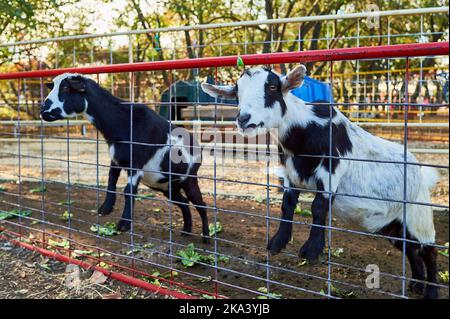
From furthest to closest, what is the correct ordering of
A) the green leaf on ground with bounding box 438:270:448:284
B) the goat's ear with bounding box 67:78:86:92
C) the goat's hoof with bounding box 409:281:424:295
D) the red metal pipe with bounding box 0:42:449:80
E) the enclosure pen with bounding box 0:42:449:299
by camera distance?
the goat's ear with bounding box 67:78:86:92
the green leaf on ground with bounding box 438:270:448:284
the goat's hoof with bounding box 409:281:424:295
the enclosure pen with bounding box 0:42:449:299
the red metal pipe with bounding box 0:42:449:80

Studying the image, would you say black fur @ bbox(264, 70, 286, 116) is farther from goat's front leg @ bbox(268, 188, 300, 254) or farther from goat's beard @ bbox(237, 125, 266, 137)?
goat's front leg @ bbox(268, 188, 300, 254)

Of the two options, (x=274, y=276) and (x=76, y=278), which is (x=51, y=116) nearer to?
(x=76, y=278)

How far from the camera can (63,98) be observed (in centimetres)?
407

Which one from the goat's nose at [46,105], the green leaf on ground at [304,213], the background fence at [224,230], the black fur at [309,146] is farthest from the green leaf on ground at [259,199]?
the black fur at [309,146]

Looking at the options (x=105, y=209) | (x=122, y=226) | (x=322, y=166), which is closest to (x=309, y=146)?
(x=322, y=166)

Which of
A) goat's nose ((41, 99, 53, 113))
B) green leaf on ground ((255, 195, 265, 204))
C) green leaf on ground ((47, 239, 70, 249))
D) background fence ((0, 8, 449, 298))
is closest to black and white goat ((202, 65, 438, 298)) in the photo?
background fence ((0, 8, 449, 298))

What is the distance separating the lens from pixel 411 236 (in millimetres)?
3277

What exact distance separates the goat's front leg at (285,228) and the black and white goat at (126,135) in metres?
1.15

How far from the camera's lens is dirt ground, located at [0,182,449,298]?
3.52 meters

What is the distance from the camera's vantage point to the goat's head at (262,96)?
2.54 m

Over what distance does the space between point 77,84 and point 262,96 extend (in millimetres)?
2172

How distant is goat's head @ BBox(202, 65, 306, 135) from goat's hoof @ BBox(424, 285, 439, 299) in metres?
1.87

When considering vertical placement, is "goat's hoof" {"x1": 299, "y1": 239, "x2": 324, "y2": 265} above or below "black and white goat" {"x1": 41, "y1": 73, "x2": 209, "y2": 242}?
below

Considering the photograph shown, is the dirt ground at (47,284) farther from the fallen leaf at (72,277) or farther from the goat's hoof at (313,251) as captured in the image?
the goat's hoof at (313,251)
